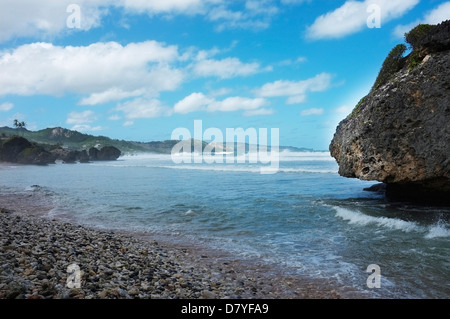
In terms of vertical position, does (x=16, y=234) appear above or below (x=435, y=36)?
below

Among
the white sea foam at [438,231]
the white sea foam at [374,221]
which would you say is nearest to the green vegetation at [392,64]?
the white sea foam at [374,221]

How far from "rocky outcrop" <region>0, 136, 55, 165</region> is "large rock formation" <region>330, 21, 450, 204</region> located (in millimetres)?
83335

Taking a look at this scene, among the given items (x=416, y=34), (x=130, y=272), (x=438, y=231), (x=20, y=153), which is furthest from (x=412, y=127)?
(x=20, y=153)

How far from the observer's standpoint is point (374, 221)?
14.4 m

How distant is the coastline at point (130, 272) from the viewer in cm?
608

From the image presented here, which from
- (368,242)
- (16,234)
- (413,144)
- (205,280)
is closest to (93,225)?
(16,234)

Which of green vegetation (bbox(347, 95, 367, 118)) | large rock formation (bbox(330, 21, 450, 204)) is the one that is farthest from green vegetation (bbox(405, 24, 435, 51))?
green vegetation (bbox(347, 95, 367, 118))

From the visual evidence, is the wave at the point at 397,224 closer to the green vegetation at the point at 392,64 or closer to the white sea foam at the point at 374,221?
the white sea foam at the point at 374,221

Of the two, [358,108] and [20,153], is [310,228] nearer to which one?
[358,108]

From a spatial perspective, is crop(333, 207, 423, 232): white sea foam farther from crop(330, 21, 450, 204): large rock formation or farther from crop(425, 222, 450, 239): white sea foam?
crop(330, 21, 450, 204): large rock formation

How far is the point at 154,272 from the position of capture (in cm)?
791

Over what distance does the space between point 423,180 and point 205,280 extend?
37.5ft

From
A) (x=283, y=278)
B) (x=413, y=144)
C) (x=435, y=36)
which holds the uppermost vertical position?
(x=435, y=36)

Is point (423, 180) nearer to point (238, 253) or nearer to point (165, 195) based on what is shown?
point (238, 253)
